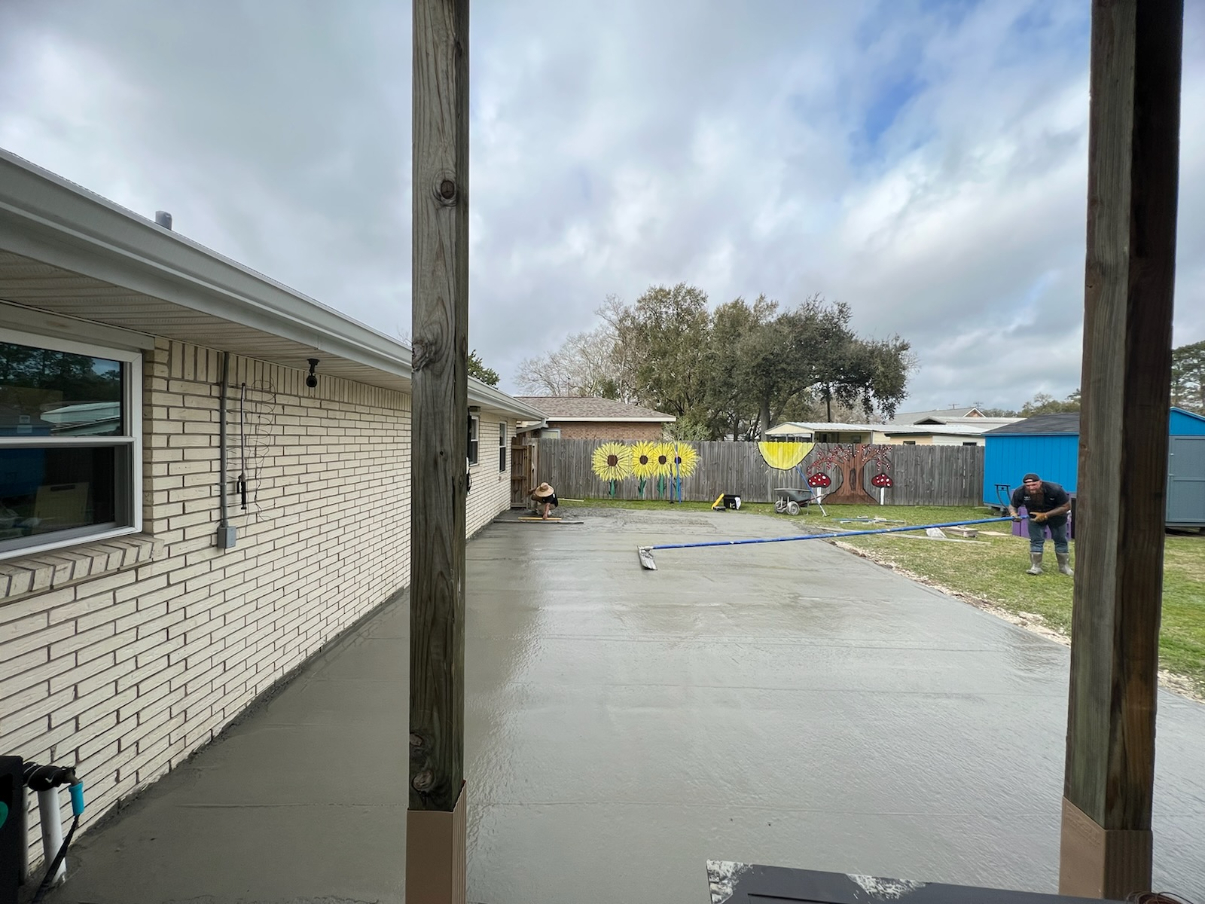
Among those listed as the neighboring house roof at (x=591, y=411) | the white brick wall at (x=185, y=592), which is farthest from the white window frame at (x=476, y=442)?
the neighboring house roof at (x=591, y=411)

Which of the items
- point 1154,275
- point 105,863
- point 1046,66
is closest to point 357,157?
point 1046,66

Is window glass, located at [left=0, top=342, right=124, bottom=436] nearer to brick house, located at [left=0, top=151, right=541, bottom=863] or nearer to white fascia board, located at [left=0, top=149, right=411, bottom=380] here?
brick house, located at [left=0, top=151, right=541, bottom=863]

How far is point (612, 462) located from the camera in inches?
659

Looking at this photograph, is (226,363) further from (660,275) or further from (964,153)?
(660,275)

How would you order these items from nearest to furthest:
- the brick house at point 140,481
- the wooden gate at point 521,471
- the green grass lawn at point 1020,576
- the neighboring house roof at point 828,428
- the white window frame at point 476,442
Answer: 1. the brick house at point 140,481
2. the green grass lawn at point 1020,576
3. the white window frame at point 476,442
4. the wooden gate at point 521,471
5. the neighboring house roof at point 828,428

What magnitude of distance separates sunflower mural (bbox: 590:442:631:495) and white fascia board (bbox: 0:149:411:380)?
13750mm

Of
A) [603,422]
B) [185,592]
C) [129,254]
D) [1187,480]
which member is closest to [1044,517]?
[1187,480]

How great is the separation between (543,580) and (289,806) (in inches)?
168

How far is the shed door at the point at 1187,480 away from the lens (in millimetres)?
10914

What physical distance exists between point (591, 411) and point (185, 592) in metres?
19.1

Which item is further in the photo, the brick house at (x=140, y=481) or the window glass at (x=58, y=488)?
the window glass at (x=58, y=488)

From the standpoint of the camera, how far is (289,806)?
97.8 inches

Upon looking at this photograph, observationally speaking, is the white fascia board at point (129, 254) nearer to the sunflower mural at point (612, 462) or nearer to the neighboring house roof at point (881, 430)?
the sunflower mural at point (612, 462)

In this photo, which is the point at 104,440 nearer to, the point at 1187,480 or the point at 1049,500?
the point at 1049,500
